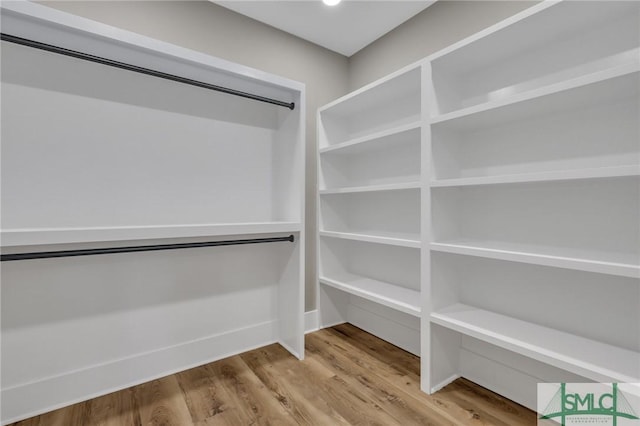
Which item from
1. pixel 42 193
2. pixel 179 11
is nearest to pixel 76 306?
pixel 42 193

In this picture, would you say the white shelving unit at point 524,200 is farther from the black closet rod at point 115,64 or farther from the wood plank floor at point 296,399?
the black closet rod at point 115,64

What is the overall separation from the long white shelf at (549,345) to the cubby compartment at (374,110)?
4.36 feet

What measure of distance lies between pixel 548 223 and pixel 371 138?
3.61ft

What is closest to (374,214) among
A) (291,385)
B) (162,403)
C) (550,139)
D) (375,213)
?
(375,213)

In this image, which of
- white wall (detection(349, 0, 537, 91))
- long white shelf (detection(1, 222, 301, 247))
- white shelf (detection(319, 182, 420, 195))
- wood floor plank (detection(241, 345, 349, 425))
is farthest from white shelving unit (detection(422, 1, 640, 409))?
long white shelf (detection(1, 222, 301, 247))

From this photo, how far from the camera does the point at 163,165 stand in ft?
6.12

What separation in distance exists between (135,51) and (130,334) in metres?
1.58

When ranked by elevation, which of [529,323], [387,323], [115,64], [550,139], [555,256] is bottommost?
[387,323]

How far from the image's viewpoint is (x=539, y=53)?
1.51 m

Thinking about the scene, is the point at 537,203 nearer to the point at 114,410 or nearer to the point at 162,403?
the point at 162,403

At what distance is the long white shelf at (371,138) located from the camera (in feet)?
5.86

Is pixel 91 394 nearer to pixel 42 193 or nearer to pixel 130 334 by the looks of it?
pixel 130 334

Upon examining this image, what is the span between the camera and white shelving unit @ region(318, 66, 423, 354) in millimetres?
2033

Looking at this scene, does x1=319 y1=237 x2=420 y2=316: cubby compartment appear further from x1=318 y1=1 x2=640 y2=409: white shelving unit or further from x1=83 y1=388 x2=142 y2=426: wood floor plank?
x1=83 y1=388 x2=142 y2=426: wood floor plank
